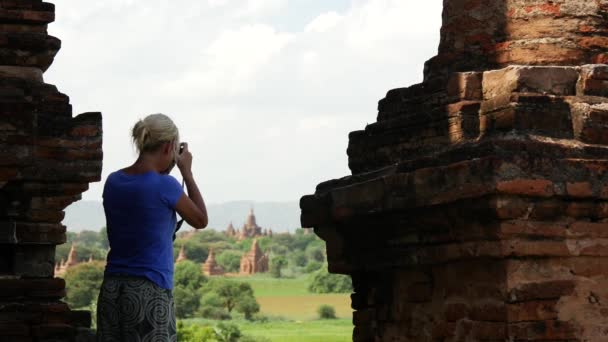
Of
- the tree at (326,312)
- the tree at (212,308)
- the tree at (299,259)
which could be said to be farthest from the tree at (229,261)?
the tree at (212,308)

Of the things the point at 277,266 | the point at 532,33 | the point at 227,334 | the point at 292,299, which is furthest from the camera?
the point at 277,266

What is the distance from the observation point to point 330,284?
365ft

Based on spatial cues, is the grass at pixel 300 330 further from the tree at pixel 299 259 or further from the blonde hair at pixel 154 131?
the tree at pixel 299 259

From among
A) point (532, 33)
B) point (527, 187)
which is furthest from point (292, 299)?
point (527, 187)

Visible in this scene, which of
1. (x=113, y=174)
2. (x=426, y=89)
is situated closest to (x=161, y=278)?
(x=113, y=174)

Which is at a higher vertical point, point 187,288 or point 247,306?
point 187,288

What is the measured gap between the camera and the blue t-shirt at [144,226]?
12.5ft

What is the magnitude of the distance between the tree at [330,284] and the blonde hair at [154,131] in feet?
335

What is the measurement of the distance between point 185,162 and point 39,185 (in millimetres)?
1678

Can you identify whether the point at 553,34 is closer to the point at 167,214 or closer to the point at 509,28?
the point at 509,28

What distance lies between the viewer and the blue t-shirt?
12.5 ft

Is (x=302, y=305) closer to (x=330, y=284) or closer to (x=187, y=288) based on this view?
(x=330, y=284)

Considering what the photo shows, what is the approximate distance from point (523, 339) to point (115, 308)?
4.89ft

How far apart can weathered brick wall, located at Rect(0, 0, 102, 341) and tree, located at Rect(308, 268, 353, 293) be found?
3950 inches
